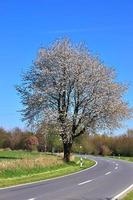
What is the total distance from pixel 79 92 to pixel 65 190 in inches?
1213

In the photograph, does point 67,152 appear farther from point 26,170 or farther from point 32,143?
point 32,143

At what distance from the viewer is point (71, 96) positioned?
54.8 m

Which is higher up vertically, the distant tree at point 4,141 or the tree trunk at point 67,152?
the distant tree at point 4,141

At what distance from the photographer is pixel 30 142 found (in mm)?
112250

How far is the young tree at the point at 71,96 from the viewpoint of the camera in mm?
53812

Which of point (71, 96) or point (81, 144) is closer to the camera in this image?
point (71, 96)

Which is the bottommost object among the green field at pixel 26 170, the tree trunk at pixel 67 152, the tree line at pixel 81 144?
the green field at pixel 26 170

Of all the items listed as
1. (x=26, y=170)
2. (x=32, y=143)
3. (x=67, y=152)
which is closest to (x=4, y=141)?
(x=32, y=143)

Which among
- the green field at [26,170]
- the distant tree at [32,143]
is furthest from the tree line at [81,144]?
the green field at [26,170]

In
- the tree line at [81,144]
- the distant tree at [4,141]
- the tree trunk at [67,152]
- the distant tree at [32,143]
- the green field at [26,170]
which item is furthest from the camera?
the distant tree at [4,141]

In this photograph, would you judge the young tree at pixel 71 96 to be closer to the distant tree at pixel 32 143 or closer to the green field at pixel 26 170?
the green field at pixel 26 170

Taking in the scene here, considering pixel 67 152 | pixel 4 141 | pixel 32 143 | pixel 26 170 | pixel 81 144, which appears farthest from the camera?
pixel 4 141

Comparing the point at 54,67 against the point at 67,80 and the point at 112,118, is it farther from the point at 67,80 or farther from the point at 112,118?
the point at 112,118

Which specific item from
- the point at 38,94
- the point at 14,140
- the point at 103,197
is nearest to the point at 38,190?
the point at 103,197
